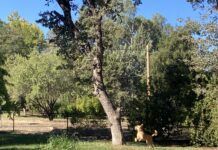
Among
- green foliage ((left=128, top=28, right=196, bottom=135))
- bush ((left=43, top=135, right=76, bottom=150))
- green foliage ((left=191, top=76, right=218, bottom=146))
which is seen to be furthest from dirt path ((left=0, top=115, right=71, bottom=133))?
bush ((left=43, top=135, right=76, bottom=150))

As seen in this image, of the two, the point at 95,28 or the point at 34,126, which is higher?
the point at 95,28

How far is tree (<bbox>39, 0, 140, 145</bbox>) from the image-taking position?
20.9 metres

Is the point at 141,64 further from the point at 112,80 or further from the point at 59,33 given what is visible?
the point at 59,33

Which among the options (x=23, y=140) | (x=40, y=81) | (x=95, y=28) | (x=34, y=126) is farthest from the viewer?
(x=40, y=81)

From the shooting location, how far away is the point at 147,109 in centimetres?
2792

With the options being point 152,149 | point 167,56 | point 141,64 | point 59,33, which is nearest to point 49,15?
point 59,33

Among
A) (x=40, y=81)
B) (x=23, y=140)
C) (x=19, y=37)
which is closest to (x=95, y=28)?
(x=23, y=140)

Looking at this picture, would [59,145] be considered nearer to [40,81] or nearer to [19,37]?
[40,81]

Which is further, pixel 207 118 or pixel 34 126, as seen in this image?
pixel 34 126

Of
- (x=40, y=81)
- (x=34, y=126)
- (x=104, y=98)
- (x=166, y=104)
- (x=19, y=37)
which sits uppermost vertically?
(x=19, y=37)

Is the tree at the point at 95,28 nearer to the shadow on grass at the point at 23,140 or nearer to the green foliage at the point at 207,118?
the shadow on grass at the point at 23,140

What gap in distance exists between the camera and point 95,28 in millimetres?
20938

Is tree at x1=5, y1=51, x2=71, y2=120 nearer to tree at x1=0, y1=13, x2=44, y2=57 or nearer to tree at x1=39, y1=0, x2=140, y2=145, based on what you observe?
tree at x1=39, y1=0, x2=140, y2=145

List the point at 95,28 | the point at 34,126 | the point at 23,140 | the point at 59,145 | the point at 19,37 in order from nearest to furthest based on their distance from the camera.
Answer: the point at 59,145, the point at 95,28, the point at 23,140, the point at 34,126, the point at 19,37
